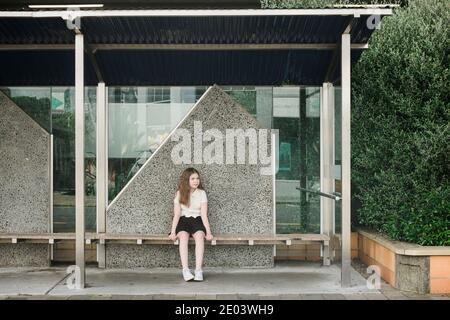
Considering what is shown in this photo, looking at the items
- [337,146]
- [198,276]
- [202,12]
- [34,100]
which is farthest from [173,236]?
[34,100]

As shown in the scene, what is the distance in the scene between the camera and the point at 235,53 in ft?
24.7

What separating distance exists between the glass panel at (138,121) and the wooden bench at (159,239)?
954 millimetres

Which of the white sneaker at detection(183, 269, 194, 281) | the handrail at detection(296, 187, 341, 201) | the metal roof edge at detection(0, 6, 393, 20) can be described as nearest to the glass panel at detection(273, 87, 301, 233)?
the handrail at detection(296, 187, 341, 201)

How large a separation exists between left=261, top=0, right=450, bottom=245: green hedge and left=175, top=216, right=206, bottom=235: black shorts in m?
2.28

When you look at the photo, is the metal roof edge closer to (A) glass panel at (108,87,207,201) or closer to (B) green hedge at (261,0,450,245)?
(B) green hedge at (261,0,450,245)

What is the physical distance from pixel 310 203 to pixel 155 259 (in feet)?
7.71

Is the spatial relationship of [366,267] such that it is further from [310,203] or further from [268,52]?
[268,52]

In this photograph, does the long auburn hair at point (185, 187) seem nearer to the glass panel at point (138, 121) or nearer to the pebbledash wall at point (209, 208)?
the pebbledash wall at point (209, 208)

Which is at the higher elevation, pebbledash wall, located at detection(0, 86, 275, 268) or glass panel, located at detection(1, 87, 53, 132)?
glass panel, located at detection(1, 87, 53, 132)

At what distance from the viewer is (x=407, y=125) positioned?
7.23 m

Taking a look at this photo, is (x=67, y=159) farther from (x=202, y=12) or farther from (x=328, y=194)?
(x=328, y=194)

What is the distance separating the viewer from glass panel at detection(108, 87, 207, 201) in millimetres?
8148

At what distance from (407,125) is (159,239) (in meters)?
3.46
